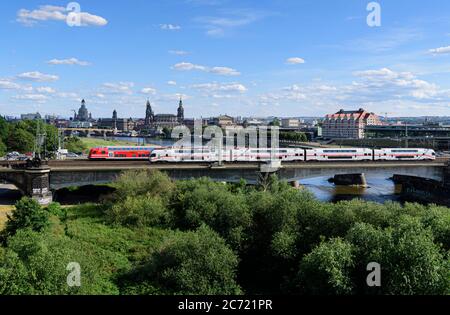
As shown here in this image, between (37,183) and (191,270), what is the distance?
3237 cm

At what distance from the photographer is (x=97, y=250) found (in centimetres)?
2644

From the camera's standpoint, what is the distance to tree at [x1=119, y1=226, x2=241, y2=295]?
18219 millimetres

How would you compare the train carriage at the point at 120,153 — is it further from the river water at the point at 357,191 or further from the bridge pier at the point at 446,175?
the bridge pier at the point at 446,175

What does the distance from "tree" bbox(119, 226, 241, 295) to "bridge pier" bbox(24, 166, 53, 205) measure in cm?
2791

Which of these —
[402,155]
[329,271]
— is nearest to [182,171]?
[402,155]

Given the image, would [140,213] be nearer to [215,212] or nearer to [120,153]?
[215,212]

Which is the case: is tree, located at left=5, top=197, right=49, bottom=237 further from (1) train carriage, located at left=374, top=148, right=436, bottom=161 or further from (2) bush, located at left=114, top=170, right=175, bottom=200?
(1) train carriage, located at left=374, top=148, right=436, bottom=161

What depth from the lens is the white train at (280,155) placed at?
55562 millimetres

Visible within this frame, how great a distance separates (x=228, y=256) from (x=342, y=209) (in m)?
7.23

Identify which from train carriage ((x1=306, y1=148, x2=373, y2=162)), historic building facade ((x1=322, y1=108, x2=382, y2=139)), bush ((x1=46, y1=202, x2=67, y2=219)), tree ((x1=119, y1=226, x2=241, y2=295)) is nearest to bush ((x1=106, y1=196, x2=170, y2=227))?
bush ((x1=46, y1=202, x2=67, y2=219))

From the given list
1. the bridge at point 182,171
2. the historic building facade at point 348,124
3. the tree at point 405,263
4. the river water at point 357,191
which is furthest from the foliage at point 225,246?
the historic building facade at point 348,124

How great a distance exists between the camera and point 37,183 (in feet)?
148

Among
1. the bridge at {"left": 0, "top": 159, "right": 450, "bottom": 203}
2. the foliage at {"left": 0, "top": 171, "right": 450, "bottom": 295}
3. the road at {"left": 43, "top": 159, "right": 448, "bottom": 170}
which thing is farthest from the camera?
the road at {"left": 43, "top": 159, "right": 448, "bottom": 170}
